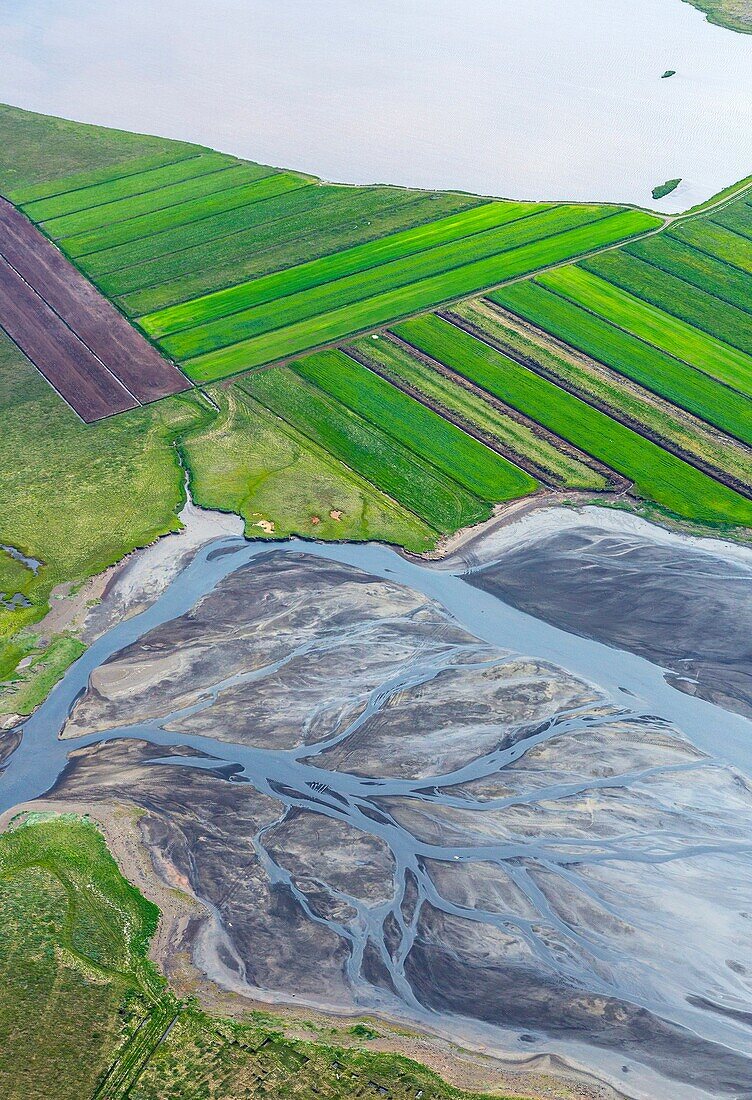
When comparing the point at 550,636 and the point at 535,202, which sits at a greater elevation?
the point at 535,202

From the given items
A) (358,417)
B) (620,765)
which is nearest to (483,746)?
(620,765)

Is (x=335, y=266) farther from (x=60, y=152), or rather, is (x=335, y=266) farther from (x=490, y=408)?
(x=60, y=152)

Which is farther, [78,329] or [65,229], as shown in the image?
[65,229]

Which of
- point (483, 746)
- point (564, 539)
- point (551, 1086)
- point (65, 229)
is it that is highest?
point (65, 229)

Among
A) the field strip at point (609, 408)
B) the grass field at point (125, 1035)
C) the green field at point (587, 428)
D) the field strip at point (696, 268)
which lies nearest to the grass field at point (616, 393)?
the field strip at point (609, 408)

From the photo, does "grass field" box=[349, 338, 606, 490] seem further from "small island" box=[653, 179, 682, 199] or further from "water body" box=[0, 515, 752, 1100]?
"small island" box=[653, 179, 682, 199]

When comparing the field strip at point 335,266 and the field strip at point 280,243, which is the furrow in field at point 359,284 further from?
the field strip at point 280,243

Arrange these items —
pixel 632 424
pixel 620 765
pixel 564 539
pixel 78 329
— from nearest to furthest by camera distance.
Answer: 1. pixel 620 765
2. pixel 564 539
3. pixel 632 424
4. pixel 78 329

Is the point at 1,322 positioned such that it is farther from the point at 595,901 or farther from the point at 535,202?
the point at 595,901
